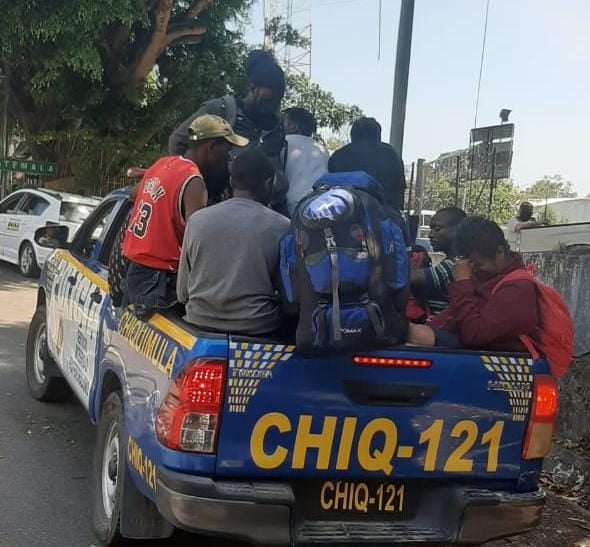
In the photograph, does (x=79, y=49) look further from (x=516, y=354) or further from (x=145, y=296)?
(x=516, y=354)

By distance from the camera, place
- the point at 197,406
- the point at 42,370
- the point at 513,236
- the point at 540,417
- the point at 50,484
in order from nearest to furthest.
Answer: the point at 197,406 → the point at 540,417 → the point at 50,484 → the point at 42,370 → the point at 513,236

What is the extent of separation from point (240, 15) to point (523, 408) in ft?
60.7

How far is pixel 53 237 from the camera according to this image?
18.9 feet

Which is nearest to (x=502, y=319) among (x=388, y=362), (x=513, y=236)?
(x=388, y=362)

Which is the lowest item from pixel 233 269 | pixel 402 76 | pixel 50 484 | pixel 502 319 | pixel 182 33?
pixel 50 484

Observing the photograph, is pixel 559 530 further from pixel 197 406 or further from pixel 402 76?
pixel 402 76

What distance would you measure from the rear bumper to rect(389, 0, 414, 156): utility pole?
12.3 ft

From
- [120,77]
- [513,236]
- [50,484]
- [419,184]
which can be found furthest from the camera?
[120,77]

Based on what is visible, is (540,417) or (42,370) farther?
(42,370)

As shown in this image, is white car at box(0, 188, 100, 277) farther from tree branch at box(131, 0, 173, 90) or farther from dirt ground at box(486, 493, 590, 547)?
dirt ground at box(486, 493, 590, 547)

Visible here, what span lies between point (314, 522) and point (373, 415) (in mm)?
481

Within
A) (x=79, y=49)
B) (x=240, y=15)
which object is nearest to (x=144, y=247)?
(x=79, y=49)

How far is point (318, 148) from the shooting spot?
4969mm

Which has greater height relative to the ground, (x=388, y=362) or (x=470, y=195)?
(x=470, y=195)
